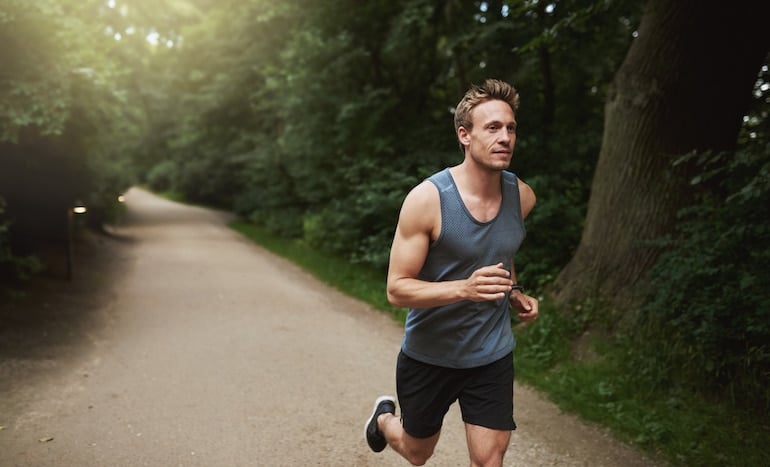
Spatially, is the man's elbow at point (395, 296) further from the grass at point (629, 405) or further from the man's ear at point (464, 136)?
the grass at point (629, 405)

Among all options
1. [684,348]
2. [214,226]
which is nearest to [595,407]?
[684,348]

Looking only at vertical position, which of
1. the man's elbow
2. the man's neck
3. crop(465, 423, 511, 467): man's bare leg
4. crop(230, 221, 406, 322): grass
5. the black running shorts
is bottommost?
crop(230, 221, 406, 322): grass

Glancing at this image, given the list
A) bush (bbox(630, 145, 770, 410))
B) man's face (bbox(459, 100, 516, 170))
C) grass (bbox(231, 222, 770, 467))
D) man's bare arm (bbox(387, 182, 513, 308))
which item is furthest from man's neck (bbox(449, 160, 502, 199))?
grass (bbox(231, 222, 770, 467))

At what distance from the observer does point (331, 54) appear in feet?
38.8

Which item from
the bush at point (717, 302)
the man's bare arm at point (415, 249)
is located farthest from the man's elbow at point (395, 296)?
the bush at point (717, 302)

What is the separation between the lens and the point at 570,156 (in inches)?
346

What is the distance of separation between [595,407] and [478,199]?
3.05 m

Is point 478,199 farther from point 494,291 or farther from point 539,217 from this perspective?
point 539,217

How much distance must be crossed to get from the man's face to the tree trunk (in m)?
3.62

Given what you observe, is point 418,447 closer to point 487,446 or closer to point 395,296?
point 487,446

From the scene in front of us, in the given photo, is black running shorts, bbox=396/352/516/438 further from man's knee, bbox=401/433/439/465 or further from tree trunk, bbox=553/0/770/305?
tree trunk, bbox=553/0/770/305

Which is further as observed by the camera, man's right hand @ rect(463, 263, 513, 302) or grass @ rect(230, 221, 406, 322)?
grass @ rect(230, 221, 406, 322)

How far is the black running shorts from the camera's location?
261 centimetres

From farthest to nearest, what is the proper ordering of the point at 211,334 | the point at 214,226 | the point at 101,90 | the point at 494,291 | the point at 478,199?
the point at 214,226 < the point at 101,90 < the point at 211,334 < the point at 478,199 < the point at 494,291
